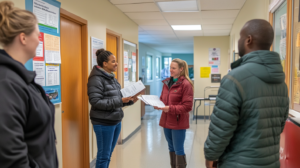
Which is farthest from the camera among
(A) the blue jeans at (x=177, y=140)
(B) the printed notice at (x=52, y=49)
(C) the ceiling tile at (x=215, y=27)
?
(C) the ceiling tile at (x=215, y=27)

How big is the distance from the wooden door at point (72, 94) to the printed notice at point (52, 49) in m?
0.21

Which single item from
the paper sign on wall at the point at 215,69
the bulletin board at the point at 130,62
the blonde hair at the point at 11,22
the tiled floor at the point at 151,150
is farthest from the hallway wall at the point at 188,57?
the blonde hair at the point at 11,22

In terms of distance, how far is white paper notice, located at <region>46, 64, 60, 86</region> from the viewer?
6.99 feet

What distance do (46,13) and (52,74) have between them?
0.55 meters

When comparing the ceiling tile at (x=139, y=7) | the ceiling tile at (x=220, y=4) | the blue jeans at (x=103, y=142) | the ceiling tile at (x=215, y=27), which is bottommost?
the blue jeans at (x=103, y=142)

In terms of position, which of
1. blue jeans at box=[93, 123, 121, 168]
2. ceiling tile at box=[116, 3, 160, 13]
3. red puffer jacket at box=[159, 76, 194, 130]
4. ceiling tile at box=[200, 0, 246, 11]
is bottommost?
blue jeans at box=[93, 123, 121, 168]

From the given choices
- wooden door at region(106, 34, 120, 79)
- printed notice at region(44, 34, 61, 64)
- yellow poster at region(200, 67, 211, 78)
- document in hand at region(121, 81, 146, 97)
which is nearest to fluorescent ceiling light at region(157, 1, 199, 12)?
wooden door at region(106, 34, 120, 79)

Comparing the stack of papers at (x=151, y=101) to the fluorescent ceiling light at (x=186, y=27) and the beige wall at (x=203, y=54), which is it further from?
the beige wall at (x=203, y=54)

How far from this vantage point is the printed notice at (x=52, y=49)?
211 cm

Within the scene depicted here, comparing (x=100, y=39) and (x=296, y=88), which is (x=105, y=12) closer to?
(x=100, y=39)

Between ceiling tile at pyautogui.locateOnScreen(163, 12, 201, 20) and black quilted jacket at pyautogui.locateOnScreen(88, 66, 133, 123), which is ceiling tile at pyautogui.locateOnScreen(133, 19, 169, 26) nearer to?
ceiling tile at pyautogui.locateOnScreen(163, 12, 201, 20)

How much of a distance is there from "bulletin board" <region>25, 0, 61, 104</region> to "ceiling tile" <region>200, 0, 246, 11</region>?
226 cm

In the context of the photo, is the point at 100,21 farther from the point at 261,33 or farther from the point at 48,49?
the point at 261,33

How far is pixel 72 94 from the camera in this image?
2691mm
